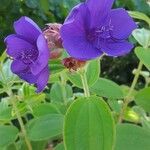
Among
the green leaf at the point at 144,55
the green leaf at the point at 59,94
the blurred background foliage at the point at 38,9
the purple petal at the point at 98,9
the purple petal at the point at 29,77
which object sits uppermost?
the purple petal at the point at 98,9

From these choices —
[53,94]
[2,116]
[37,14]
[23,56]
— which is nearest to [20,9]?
[37,14]

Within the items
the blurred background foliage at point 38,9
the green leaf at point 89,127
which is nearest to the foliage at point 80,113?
the green leaf at point 89,127

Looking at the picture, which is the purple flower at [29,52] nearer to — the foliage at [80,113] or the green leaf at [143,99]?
the foliage at [80,113]

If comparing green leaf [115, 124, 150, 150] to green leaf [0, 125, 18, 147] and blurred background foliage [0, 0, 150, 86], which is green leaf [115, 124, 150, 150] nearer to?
green leaf [0, 125, 18, 147]

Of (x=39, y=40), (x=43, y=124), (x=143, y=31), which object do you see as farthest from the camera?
(x=143, y=31)

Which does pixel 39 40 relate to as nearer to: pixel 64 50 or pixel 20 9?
pixel 64 50

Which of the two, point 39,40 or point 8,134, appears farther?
point 8,134

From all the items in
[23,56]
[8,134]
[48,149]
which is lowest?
[48,149]
